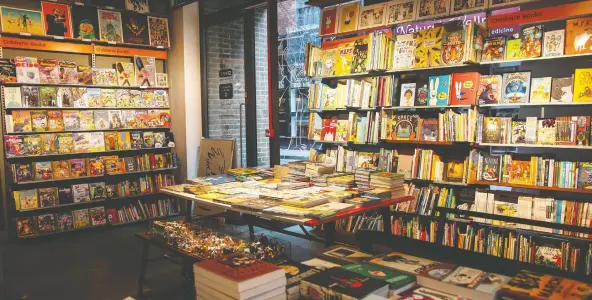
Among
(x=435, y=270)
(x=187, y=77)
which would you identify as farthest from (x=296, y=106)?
(x=435, y=270)

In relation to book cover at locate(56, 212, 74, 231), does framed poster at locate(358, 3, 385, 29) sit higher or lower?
higher

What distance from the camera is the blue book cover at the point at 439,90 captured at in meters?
4.02

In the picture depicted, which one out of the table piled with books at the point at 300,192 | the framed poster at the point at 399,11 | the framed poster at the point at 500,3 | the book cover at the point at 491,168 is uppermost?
the framed poster at the point at 399,11

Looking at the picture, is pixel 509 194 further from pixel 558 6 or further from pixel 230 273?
pixel 230 273

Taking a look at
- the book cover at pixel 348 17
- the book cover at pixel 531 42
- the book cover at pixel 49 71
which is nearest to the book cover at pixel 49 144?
the book cover at pixel 49 71

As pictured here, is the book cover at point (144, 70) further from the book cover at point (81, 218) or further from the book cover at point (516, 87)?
the book cover at point (516, 87)

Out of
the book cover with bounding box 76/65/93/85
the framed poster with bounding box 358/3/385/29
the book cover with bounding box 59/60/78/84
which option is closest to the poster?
the book cover with bounding box 76/65/93/85

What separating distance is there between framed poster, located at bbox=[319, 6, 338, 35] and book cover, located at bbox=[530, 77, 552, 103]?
2.19 m

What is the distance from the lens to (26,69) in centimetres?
506

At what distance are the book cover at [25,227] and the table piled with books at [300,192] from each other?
264 centimetres

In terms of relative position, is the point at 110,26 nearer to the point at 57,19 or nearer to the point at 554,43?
the point at 57,19

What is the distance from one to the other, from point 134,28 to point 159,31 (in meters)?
0.36

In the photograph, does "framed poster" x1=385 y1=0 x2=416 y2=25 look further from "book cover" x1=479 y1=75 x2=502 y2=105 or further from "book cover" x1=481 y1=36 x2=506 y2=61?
"book cover" x1=479 y1=75 x2=502 y2=105

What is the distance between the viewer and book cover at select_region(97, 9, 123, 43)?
18.6 ft
